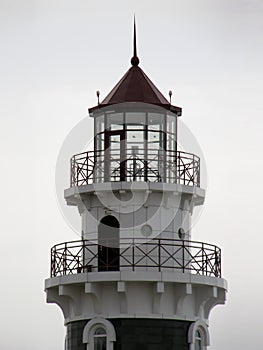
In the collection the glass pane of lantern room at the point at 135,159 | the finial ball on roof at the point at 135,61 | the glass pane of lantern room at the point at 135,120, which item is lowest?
the glass pane of lantern room at the point at 135,159

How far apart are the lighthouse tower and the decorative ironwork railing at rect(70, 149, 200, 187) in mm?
29

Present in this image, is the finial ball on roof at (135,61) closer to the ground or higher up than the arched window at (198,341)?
higher up

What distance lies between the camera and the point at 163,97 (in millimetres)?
43750

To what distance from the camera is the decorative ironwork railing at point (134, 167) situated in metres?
42.6

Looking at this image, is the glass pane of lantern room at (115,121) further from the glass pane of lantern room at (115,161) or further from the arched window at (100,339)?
the arched window at (100,339)

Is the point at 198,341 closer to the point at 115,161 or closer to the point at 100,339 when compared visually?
the point at 100,339

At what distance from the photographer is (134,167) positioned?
42.6m

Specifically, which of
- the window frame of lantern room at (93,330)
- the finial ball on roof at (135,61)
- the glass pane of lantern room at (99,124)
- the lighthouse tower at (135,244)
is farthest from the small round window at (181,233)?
the finial ball on roof at (135,61)

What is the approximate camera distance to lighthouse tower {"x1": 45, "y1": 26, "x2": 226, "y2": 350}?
42.1 m

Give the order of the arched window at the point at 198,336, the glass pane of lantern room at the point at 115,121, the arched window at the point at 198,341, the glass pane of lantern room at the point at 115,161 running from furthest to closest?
the glass pane of lantern room at the point at 115,121 → the arched window at the point at 198,341 → the glass pane of lantern room at the point at 115,161 → the arched window at the point at 198,336

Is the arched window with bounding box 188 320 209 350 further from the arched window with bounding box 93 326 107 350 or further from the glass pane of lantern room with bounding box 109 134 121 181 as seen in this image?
the glass pane of lantern room with bounding box 109 134 121 181

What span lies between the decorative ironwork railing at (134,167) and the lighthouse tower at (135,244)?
3cm

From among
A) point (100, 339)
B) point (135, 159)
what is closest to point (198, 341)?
point (100, 339)

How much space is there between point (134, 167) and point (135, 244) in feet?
7.27
